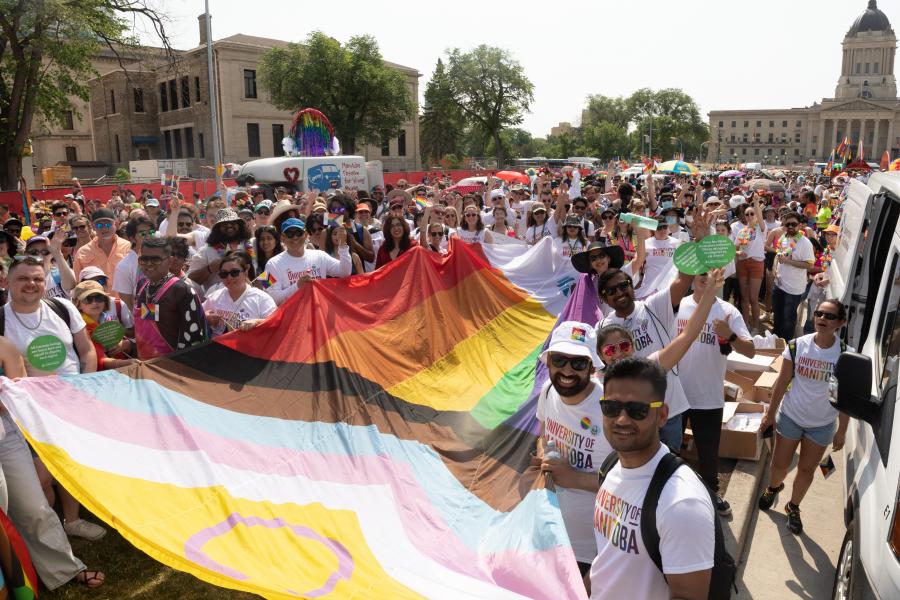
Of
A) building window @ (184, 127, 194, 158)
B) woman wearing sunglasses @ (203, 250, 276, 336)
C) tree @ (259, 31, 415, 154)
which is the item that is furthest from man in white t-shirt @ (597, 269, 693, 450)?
building window @ (184, 127, 194, 158)

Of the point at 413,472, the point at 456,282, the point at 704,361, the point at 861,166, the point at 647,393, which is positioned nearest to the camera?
the point at 647,393

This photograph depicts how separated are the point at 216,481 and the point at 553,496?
1.93 meters

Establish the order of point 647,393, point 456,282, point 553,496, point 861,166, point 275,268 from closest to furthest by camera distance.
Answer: point 647,393 < point 553,496 < point 275,268 < point 456,282 < point 861,166

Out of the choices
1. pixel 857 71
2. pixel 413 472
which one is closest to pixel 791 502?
pixel 413 472

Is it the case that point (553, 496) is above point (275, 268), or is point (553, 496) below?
below

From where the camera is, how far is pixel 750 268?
33.2ft

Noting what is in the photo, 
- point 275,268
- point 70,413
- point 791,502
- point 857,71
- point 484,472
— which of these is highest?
point 857,71

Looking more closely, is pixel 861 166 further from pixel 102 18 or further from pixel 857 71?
pixel 857 71

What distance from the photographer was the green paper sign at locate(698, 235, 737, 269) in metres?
3.71

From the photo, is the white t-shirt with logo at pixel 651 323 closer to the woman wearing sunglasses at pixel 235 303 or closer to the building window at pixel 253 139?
the woman wearing sunglasses at pixel 235 303

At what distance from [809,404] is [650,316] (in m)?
1.39

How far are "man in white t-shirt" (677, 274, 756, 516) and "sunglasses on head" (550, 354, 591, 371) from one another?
1.79m

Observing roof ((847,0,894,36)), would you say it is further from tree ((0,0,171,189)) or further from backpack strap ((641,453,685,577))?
backpack strap ((641,453,685,577))

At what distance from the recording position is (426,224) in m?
9.12
